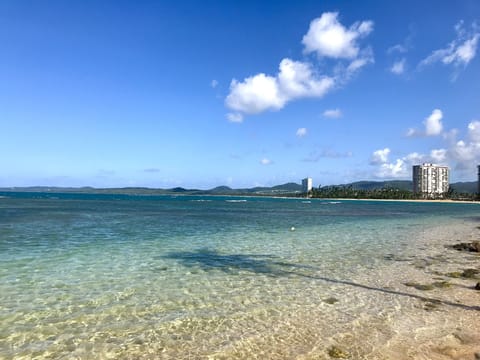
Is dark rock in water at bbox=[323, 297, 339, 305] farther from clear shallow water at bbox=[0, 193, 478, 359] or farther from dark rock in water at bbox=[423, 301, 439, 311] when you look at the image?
dark rock in water at bbox=[423, 301, 439, 311]

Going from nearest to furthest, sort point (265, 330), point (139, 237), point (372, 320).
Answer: point (265, 330), point (372, 320), point (139, 237)

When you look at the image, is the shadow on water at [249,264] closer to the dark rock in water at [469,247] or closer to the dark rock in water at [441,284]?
the dark rock in water at [441,284]

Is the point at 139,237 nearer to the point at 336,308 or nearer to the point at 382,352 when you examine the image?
the point at 336,308

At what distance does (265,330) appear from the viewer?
9766 mm

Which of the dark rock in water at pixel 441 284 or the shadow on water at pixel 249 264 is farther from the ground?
the dark rock in water at pixel 441 284

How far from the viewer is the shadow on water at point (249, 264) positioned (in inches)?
600

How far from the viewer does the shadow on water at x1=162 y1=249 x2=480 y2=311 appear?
15.3m

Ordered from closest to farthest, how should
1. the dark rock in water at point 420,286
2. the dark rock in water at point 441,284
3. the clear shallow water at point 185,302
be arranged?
the clear shallow water at point 185,302 → the dark rock in water at point 420,286 → the dark rock in water at point 441,284

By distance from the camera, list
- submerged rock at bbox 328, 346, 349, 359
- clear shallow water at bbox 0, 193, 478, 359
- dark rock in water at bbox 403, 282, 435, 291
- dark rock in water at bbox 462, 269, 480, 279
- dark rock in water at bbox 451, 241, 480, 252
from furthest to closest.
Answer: dark rock in water at bbox 451, 241, 480, 252
dark rock in water at bbox 462, 269, 480, 279
dark rock in water at bbox 403, 282, 435, 291
clear shallow water at bbox 0, 193, 478, 359
submerged rock at bbox 328, 346, 349, 359

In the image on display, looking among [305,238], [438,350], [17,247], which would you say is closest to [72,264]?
[17,247]

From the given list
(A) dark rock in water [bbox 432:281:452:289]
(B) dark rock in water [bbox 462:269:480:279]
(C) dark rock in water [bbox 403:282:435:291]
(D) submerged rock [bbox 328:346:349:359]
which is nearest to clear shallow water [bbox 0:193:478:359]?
(D) submerged rock [bbox 328:346:349:359]

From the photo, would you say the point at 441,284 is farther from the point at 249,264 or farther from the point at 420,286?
the point at 249,264

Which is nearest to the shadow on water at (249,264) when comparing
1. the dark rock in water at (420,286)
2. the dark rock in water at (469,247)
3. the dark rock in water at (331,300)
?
the dark rock in water at (420,286)

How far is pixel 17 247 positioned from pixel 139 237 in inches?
353
